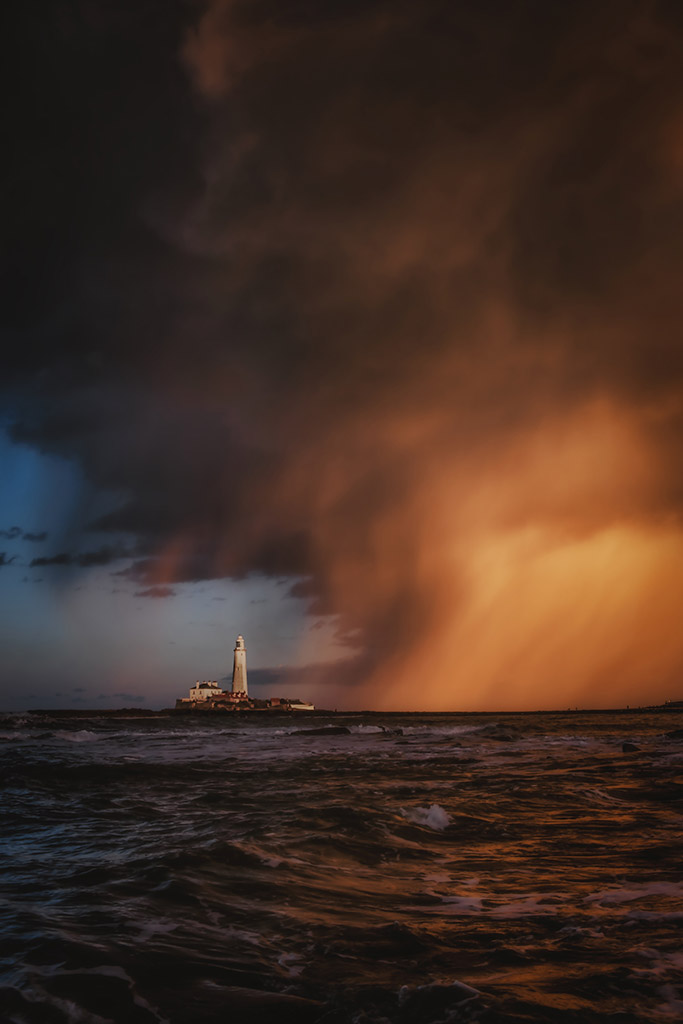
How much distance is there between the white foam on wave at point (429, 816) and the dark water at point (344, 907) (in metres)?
0.04

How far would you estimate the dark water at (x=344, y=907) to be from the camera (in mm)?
4145

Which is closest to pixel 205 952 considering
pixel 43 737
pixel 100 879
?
pixel 100 879

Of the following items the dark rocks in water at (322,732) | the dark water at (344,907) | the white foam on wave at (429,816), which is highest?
the dark water at (344,907)

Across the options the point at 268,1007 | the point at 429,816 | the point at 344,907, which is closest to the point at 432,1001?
the point at 268,1007

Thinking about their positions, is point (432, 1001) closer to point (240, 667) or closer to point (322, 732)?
point (322, 732)

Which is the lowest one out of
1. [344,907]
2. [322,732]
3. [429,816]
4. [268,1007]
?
[322,732]

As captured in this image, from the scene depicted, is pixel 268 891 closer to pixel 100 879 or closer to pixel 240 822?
pixel 100 879

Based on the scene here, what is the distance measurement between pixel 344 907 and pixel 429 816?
5.59m

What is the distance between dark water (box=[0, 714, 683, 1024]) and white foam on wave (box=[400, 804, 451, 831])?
40 millimetres

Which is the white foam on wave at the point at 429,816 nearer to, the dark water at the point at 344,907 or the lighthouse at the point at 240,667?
the dark water at the point at 344,907

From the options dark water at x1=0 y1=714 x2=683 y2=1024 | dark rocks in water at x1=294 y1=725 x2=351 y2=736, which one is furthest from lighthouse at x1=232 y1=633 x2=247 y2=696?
dark water at x1=0 y1=714 x2=683 y2=1024

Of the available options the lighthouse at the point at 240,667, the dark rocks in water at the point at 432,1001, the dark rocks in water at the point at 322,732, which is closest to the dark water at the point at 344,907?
the dark rocks in water at the point at 432,1001

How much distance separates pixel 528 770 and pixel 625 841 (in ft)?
36.3

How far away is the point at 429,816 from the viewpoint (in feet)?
38.1
